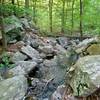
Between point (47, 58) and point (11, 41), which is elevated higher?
point (11, 41)

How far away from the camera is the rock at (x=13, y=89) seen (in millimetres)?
5891

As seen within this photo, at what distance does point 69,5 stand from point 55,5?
4.62 ft

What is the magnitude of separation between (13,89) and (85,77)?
1.88 meters

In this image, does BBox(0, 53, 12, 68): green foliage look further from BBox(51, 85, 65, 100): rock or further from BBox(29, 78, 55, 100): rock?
BBox(51, 85, 65, 100): rock

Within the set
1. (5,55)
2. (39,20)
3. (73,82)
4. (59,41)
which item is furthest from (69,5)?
(73,82)

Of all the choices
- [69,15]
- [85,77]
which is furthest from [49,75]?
[69,15]

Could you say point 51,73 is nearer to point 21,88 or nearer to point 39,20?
point 21,88

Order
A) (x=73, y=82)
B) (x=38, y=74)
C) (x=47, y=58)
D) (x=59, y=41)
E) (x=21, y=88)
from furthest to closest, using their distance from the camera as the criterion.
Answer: (x=59, y=41) → (x=47, y=58) → (x=38, y=74) → (x=21, y=88) → (x=73, y=82)

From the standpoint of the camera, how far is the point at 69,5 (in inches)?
880

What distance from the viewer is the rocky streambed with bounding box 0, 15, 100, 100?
5.59 metres

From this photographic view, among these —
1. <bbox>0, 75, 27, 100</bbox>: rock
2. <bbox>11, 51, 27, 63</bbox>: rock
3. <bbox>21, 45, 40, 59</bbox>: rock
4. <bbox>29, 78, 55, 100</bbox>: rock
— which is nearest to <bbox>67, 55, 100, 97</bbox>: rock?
<bbox>29, 78, 55, 100</bbox>: rock

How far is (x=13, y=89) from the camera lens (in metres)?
6.16

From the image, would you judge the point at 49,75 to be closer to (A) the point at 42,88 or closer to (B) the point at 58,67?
(B) the point at 58,67

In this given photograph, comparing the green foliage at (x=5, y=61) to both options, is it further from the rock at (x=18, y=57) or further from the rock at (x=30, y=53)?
the rock at (x=30, y=53)
